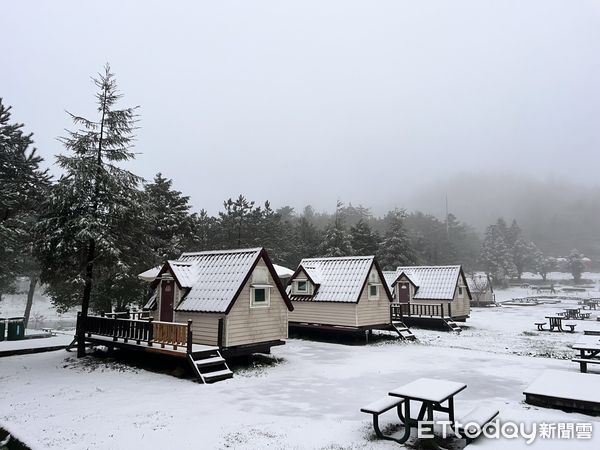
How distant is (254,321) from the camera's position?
1712 centimetres

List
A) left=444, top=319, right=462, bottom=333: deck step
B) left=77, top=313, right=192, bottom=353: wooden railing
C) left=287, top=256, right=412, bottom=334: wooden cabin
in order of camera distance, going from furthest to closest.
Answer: left=444, top=319, right=462, bottom=333: deck step, left=287, top=256, right=412, bottom=334: wooden cabin, left=77, top=313, right=192, bottom=353: wooden railing

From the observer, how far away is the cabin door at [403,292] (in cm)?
3541

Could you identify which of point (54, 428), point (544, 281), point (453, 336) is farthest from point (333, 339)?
point (544, 281)

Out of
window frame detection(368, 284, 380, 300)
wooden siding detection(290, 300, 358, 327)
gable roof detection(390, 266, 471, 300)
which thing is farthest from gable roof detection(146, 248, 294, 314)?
gable roof detection(390, 266, 471, 300)

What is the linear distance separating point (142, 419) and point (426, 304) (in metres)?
28.0

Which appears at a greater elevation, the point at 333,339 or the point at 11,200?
the point at 11,200

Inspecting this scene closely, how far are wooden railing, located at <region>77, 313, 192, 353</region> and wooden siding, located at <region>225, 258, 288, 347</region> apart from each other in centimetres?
188

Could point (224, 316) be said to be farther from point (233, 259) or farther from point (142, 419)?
point (142, 419)

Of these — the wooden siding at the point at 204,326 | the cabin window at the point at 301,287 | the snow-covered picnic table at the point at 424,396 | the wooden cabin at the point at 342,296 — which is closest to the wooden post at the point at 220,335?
the wooden siding at the point at 204,326

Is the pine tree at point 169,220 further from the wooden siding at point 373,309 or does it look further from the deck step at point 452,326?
the deck step at point 452,326

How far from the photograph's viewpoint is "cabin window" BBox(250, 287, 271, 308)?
1719 cm

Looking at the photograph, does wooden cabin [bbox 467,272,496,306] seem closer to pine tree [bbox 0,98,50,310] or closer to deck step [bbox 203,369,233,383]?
deck step [bbox 203,369,233,383]

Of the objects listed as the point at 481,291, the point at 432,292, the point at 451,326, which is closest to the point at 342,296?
the point at 451,326

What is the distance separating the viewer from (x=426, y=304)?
33.7m
